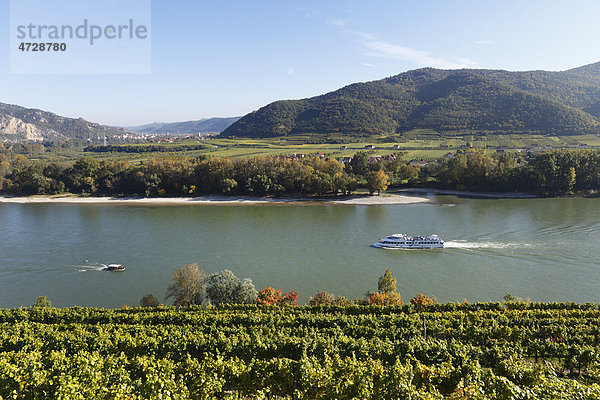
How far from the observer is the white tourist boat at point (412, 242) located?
34094 millimetres

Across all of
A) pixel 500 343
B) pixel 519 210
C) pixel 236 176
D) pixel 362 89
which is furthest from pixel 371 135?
pixel 500 343

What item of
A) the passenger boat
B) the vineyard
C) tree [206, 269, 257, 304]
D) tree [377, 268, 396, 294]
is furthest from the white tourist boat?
the passenger boat

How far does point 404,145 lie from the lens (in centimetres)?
10650

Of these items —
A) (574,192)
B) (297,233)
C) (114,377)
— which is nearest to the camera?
(114,377)

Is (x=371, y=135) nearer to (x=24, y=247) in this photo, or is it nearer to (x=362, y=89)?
(x=362, y=89)

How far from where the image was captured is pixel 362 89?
16700 centimetres

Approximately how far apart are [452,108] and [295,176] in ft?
303

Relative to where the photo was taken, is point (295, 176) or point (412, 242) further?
point (295, 176)

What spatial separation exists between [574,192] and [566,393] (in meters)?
62.0

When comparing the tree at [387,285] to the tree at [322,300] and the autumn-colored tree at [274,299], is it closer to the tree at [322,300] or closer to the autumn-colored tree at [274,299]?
the tree at [322,300]

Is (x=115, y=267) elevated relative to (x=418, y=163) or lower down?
lower down

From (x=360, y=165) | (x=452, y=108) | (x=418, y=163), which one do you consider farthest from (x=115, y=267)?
(x=452, y=108)

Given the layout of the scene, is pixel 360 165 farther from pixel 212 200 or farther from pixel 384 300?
pixel 384 300

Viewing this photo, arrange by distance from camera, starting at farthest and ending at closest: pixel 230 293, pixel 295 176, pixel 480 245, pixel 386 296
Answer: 1. pixel 295 176
2. pixel 480 245
3. pixel 230 293
4. pixel 386 296
